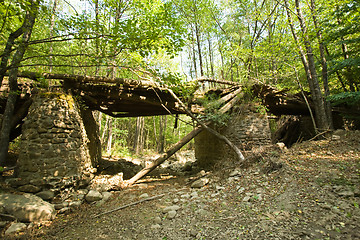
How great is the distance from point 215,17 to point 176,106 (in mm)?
7941

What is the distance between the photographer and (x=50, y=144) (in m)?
3.99

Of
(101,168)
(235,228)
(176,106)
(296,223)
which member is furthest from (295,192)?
(101,168)

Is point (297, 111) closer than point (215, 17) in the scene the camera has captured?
Yes

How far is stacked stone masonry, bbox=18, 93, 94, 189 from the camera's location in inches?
150

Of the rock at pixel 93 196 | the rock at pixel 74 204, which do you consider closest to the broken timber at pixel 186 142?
the rock at pixel 93 196

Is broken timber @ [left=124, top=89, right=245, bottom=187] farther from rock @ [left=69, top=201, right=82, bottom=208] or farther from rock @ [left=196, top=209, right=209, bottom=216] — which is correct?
rock @ [left=196, top=209, right=209, bottom=216]

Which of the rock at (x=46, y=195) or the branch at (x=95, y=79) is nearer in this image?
the rock at (x=46, y=195)

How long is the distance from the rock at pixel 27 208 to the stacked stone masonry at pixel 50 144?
1.67 ft

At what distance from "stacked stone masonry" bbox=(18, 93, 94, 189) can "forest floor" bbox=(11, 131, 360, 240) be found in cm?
96

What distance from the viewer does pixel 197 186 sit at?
173 inches

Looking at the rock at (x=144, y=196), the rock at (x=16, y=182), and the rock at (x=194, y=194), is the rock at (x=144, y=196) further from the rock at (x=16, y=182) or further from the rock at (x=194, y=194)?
the rock at (x=16, y=182)

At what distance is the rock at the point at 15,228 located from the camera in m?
2.67

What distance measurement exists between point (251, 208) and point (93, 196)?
3.60m

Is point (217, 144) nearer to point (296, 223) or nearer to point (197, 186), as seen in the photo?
point (197, 186)
